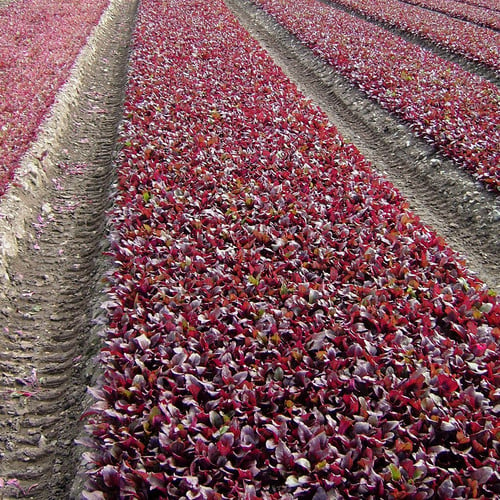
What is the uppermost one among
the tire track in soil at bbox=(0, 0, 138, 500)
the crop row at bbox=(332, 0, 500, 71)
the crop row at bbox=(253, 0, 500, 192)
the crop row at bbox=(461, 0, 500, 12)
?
the crop row at bbox=(461, 0, 500, 12)

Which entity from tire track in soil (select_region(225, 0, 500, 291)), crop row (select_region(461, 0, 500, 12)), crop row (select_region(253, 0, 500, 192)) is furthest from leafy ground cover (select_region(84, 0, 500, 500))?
crop row (select_region(461, 0, 500, 12))

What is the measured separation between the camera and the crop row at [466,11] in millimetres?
18375

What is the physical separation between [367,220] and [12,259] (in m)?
4.43

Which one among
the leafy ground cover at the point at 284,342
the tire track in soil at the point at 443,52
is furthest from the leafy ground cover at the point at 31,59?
the tire track in soil at the point at 443,52

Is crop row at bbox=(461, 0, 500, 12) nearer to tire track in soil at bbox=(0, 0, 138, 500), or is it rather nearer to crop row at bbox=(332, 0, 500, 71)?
crop row at bbox=(332, 0, 500, 71)

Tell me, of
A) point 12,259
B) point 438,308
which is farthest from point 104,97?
point 438,308

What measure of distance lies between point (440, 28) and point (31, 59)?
14142 mm

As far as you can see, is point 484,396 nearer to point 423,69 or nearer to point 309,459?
point 309,459

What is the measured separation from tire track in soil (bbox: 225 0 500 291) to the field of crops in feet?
0.96

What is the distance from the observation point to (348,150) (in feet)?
23.6

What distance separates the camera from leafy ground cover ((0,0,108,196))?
25.4ft

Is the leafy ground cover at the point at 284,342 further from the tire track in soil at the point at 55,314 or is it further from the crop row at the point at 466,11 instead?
the crop row at the point at 466,11

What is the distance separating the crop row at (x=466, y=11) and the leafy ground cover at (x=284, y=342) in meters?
16.2

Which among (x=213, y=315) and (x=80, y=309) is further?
(x=80, y=309)
